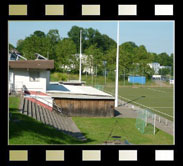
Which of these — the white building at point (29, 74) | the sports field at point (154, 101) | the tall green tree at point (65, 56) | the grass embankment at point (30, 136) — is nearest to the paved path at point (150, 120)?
the sports field at point (154, 101)

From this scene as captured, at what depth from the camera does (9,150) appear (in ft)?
14.9

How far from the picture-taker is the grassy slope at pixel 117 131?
35.9 ft

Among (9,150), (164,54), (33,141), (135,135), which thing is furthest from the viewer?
(164,54)

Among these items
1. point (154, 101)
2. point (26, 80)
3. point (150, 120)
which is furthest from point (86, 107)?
point (154, 101)

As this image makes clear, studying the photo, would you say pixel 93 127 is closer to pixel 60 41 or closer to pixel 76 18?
pixel 76 18

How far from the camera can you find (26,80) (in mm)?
16344

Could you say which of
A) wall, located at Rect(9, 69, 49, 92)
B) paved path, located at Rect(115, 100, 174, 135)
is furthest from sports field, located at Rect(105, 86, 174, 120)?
wall, located at Rect(9, 69, 49, 92)

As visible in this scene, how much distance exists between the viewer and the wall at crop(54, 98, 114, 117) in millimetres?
15383

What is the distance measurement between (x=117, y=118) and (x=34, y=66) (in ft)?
16.0

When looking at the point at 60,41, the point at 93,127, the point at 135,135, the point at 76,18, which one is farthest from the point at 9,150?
the point at 60,41

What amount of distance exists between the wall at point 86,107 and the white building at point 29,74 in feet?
5.51

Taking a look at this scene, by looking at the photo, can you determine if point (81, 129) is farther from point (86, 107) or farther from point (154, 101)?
point (154, 101)

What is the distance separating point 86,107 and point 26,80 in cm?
342

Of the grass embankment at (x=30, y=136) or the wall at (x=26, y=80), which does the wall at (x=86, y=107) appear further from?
the grass embankment at (x=30, y=136)
